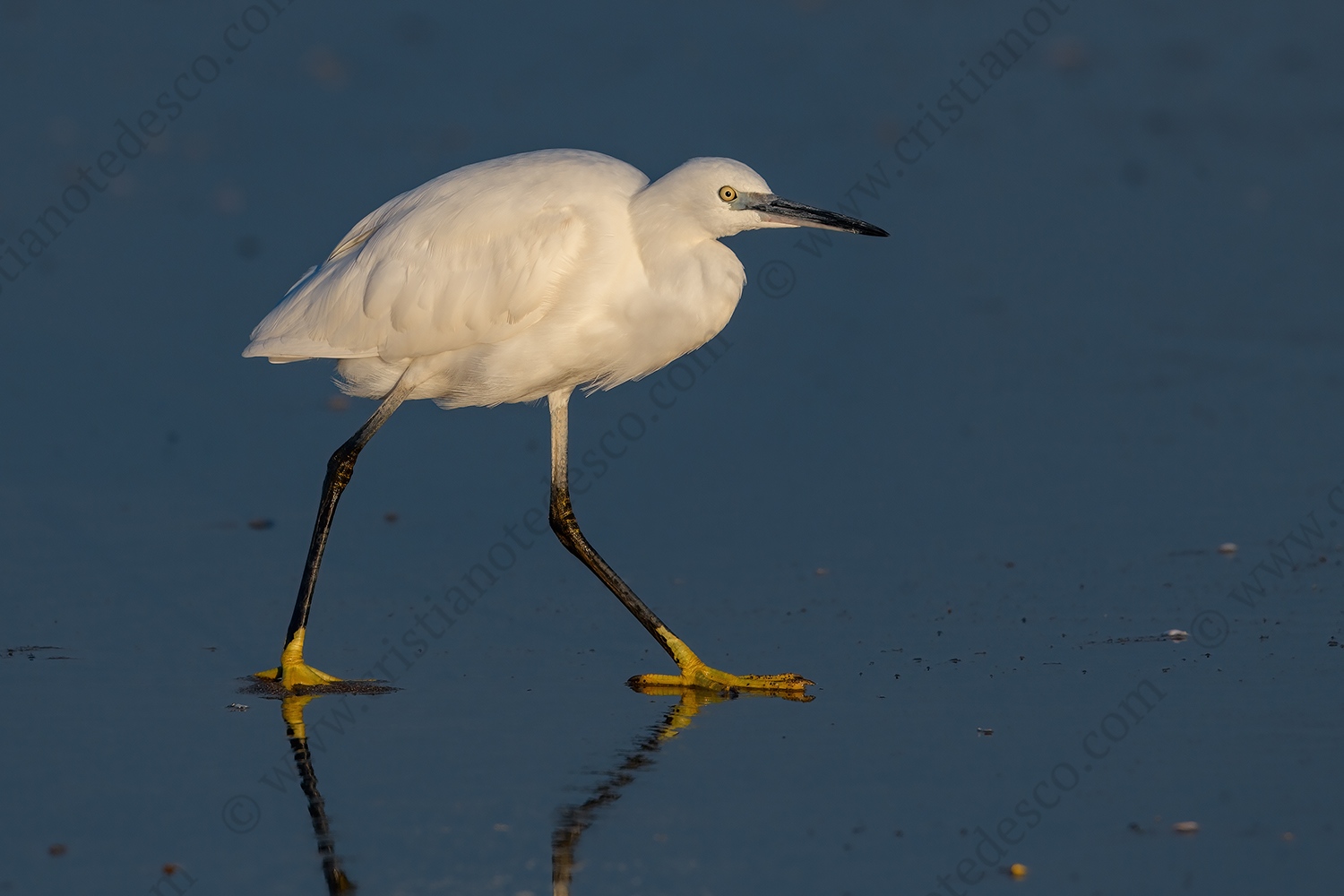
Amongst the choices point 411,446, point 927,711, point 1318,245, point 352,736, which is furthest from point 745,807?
point 1318,245

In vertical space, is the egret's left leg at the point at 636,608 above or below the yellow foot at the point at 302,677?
above

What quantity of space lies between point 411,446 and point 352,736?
437cm

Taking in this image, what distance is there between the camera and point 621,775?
676cm

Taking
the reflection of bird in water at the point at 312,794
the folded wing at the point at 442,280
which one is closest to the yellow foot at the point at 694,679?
the reflection of bird in water at the point at 312,794

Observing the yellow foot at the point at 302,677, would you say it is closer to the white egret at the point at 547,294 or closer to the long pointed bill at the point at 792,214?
the white egret at the point at 547,294

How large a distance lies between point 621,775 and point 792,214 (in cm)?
272

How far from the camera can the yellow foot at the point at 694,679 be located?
309 inches

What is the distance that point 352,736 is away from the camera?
7.23 meters

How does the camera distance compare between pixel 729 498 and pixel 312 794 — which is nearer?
pixel 312 794

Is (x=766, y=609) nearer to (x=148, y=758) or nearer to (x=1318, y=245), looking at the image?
(x=148, y=758)

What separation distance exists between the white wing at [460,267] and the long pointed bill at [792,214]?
702 mm

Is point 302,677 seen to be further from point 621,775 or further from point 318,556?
point 621,775

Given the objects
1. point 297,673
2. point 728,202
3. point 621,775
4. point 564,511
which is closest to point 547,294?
point 728,202

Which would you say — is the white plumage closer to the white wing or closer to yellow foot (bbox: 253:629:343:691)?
the white wing
